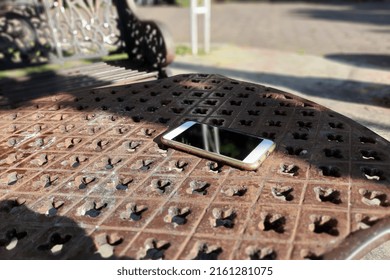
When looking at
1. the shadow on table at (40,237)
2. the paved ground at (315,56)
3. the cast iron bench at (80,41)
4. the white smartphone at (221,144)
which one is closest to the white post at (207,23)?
the paved ground at (315,56)

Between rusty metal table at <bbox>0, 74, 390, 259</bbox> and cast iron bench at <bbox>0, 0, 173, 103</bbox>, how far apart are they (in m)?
1.13

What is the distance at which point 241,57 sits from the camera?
20.5 feet

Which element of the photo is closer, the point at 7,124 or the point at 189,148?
the point at 189,148

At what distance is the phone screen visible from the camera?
1663 mm

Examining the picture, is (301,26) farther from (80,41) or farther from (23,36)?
(23,36)

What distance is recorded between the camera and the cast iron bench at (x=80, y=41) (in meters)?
3.16

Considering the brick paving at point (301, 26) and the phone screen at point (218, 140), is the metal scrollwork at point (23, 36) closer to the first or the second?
the phone screen at point (218, 140)

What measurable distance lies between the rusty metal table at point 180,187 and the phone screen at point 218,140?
0.10 meters

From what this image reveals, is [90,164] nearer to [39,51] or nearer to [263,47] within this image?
[39,51]

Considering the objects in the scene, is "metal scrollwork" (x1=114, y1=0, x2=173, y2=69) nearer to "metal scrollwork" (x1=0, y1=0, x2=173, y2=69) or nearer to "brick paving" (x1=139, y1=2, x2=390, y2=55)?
"metal scrollwork" (x1=0, y1=0, x2=173, y2=69)

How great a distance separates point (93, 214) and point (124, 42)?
2.78m

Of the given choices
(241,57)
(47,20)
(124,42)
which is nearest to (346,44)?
(241,57)
